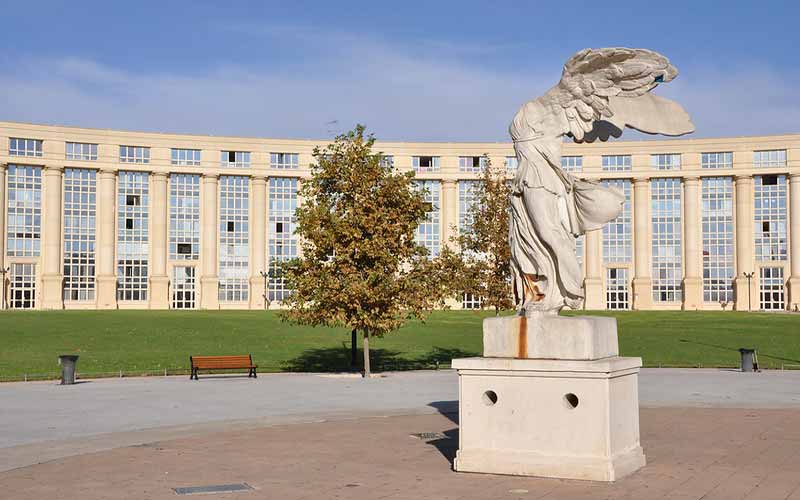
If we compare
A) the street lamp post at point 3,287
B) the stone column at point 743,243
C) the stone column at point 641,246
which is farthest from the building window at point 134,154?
the stone column at point 743,243

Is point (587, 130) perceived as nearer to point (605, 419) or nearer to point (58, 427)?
point (605, 419)

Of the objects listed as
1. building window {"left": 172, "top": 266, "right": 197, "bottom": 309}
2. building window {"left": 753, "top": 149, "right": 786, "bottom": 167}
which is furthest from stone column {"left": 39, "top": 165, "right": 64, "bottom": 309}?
building window {"left": 753, "top": 149, "right": 786, "bottom": 167}

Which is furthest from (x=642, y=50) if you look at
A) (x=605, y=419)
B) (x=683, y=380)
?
(x=683, y=380)

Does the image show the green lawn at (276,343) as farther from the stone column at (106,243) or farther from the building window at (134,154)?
the building window at (134,154)

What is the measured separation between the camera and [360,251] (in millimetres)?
27875

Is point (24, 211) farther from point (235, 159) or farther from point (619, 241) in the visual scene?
point (619, 241)

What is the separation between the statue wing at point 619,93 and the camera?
12.1 m

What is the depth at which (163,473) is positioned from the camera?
11859 mm

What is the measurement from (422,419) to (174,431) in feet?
15.0

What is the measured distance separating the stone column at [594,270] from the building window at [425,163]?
17111mm

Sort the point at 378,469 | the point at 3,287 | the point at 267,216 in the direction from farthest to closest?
the point at 267,216 < the point at 3,287 < the point at 378,469

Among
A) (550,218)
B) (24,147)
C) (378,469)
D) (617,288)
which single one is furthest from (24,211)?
(550,218)

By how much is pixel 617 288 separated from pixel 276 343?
2356 inches

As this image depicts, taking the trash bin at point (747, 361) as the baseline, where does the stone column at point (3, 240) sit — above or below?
above
